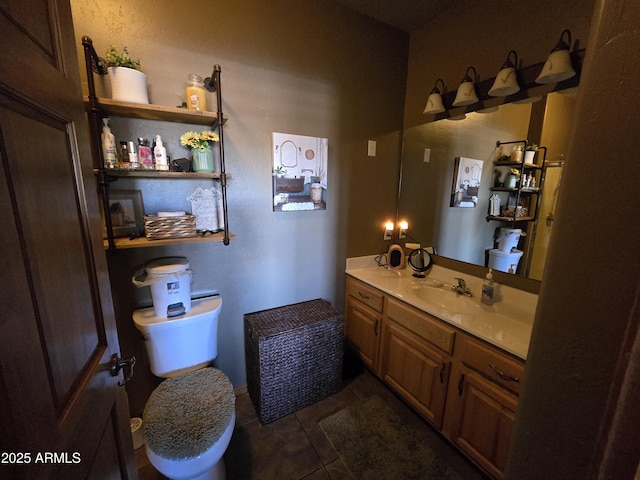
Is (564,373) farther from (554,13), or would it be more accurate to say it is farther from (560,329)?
(554,13)

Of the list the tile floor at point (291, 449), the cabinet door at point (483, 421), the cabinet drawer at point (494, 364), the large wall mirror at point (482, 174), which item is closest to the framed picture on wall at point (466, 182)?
the large wall mirror at point (482, 174)

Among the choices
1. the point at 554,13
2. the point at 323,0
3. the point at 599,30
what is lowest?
the point at 599,30

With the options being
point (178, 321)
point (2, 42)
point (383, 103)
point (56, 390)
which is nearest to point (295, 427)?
point (178, 321)

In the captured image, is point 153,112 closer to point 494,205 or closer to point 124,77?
point 124,77

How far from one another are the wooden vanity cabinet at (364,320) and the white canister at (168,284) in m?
1.21

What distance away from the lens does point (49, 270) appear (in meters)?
0.51

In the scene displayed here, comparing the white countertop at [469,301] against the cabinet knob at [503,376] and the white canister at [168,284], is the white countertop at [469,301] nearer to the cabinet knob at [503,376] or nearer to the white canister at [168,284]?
the cabinet knob at [503,376]

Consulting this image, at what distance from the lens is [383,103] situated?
205 centimetres

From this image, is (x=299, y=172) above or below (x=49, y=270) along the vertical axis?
above

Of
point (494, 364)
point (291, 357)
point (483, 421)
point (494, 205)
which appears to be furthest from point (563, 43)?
point (291, 357)

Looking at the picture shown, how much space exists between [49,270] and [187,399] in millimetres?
996

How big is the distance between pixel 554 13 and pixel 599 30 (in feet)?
5.13

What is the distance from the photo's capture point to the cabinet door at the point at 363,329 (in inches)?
74.7

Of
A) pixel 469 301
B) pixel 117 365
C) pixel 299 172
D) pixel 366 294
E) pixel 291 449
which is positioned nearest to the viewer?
pixel 117 365
